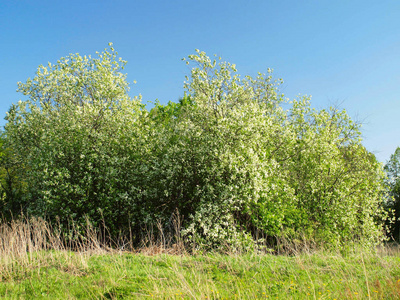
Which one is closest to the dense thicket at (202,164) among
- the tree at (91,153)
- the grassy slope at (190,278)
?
the tree at (91,153)

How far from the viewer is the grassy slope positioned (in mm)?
6621

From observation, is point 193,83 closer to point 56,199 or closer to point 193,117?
point 193,117

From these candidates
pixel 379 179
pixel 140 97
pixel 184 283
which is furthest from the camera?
pixel 140 97

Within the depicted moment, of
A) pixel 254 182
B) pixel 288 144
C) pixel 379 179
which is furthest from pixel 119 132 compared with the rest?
pixel 379 179

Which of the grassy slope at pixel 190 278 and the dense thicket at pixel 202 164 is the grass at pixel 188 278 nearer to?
the grassy slope at pixel 190 278

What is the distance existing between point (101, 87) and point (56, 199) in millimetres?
5992

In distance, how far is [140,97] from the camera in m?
19.5

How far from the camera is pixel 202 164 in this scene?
1416 cm

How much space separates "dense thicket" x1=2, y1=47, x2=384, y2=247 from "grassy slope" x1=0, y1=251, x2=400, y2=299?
3.61m

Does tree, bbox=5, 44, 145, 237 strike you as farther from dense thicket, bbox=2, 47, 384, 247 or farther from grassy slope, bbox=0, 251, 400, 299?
grassy slope, bbox=0, 251, 400, 299

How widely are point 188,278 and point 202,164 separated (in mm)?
6907

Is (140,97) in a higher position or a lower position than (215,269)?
higher

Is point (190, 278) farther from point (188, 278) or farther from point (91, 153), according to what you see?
point (91, 153)

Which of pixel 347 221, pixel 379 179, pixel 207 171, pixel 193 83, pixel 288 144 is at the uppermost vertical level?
pixel 193 83
